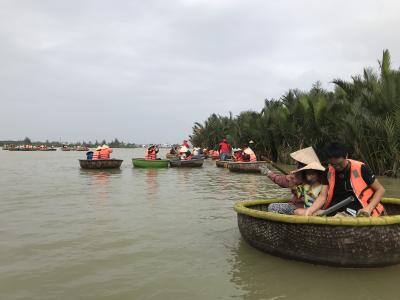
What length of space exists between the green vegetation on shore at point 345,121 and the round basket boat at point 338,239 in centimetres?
1046

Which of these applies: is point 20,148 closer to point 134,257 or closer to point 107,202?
point 107,202

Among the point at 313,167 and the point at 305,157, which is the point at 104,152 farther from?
the point at 313,167

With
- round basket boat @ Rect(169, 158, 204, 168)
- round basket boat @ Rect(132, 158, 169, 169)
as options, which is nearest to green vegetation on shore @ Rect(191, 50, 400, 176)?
round basket boat @ Rect(169, 158, 204, 168)

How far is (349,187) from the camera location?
475 cm

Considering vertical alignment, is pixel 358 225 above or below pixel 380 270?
above

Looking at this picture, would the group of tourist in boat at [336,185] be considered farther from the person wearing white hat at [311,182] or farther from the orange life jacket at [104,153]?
the orange life jacket at [104,153]

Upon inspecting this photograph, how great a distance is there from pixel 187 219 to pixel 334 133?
38.4 feet

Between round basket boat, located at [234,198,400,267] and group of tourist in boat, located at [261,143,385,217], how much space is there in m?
0.32

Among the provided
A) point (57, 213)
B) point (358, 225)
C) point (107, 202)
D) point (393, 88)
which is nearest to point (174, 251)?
point (358, 225)

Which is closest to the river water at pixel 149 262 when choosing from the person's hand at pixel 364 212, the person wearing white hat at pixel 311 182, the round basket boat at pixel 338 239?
the round basket boat at pixel 338 239

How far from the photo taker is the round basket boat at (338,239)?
4.23 metres

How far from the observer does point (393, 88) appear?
13891 mm

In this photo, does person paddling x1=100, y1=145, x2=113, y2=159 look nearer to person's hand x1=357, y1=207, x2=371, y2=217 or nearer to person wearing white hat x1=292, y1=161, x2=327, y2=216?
person wearing white hat x1=292, y1=161, x2=327, y2=216

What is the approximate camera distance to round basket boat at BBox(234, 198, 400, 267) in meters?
4.23
